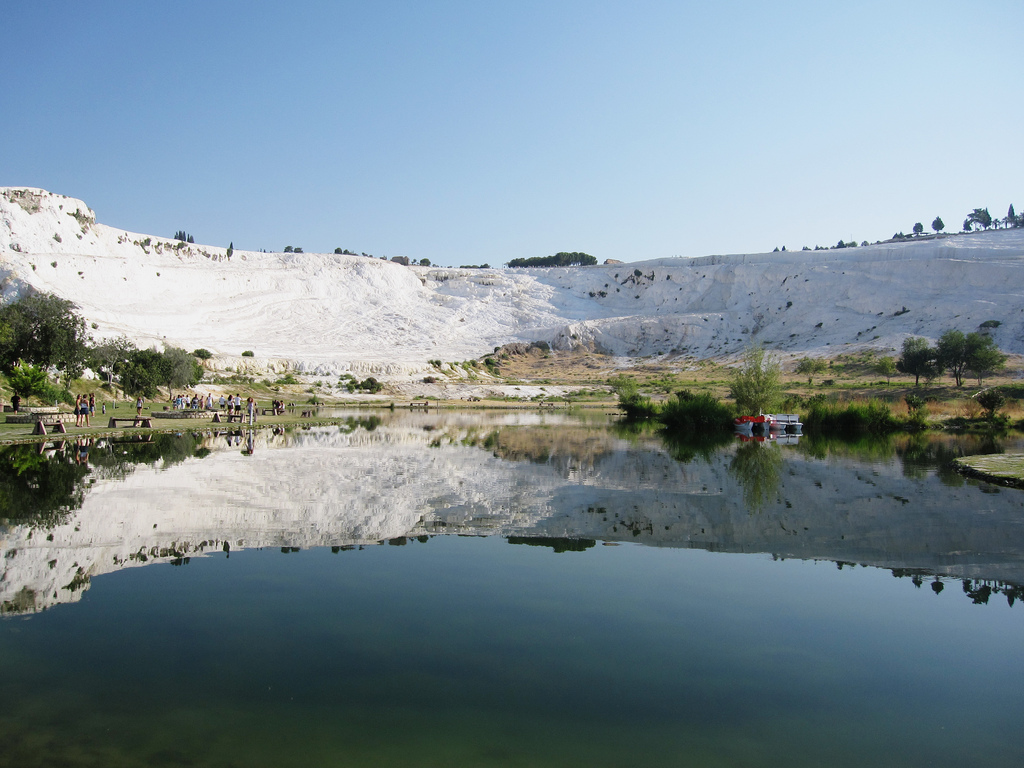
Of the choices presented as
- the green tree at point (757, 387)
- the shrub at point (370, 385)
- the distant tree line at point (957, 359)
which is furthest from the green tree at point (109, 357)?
the distant tree line at point (957, 359)

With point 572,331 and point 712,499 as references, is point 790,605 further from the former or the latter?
point 572,331

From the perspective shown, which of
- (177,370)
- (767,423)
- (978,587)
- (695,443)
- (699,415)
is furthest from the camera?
(177,370)

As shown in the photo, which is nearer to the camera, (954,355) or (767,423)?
(767,423)

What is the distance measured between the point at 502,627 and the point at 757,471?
Result: 12041 millimetres

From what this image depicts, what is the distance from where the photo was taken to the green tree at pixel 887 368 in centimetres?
5159

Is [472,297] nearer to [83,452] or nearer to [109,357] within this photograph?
[109,357]

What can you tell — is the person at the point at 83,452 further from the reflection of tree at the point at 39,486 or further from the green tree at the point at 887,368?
the green tree at the point at 887,368

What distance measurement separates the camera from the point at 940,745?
4.33m

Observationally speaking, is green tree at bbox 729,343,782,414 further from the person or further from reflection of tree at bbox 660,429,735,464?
the person

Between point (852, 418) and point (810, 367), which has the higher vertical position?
point (810, 367)

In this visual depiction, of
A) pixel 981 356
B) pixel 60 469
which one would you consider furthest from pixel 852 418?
pixel 60 469

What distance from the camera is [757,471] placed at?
54.5 feet

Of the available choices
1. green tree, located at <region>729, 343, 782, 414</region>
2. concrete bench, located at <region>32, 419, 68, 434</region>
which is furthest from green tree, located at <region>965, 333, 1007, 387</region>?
concrete bench, located at <region>32, 419, 68, 434</region>

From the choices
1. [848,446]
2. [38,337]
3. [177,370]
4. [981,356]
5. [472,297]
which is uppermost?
[472,297]
